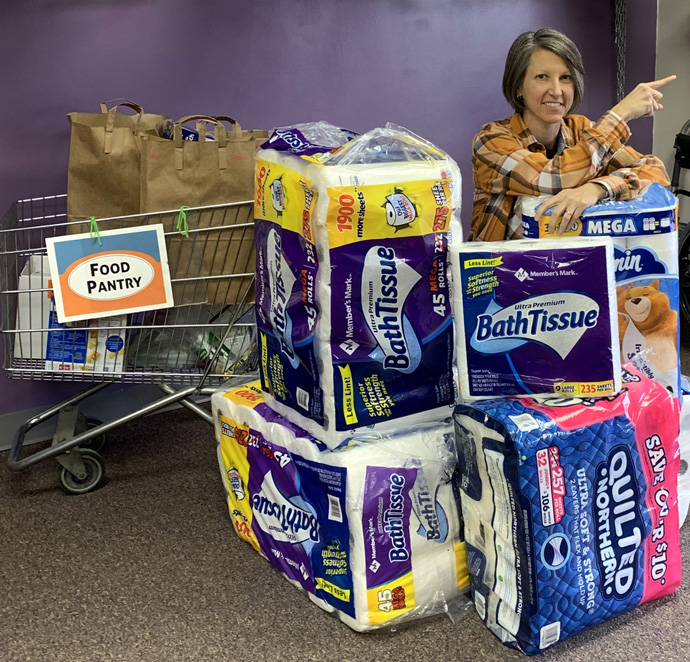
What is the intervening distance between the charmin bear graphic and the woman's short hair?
650 mm

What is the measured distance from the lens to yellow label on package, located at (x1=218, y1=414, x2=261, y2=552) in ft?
6.73

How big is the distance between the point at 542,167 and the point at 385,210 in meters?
0.67

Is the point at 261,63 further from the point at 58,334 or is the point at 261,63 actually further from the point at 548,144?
the point at 58,334

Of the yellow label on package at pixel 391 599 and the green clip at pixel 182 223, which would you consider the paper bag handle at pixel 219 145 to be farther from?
the yellow label on package at pixel 391 599

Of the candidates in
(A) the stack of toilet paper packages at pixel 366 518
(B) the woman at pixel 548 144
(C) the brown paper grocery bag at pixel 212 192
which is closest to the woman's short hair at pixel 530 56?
(B) the woman at pixel 548 144

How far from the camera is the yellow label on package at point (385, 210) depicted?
1640mm

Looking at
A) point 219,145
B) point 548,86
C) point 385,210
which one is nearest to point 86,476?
point 219,145

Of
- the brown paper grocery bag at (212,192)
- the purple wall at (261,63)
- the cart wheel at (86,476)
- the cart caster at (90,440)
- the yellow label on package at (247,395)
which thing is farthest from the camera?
the cart caster at (90,440)

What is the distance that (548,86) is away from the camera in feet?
7.32

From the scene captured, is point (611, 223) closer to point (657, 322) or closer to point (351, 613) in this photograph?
point (657, 322)

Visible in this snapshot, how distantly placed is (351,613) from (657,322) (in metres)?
0.99

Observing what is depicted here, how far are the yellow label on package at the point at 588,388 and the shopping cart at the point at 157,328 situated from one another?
0.91m

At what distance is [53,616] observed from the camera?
73.8 inches

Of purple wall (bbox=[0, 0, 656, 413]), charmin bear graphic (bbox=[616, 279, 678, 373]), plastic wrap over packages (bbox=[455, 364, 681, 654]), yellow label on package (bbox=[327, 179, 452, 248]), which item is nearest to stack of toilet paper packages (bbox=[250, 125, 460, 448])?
yellow label on package (bbox=[327, 179, 452, 248])
